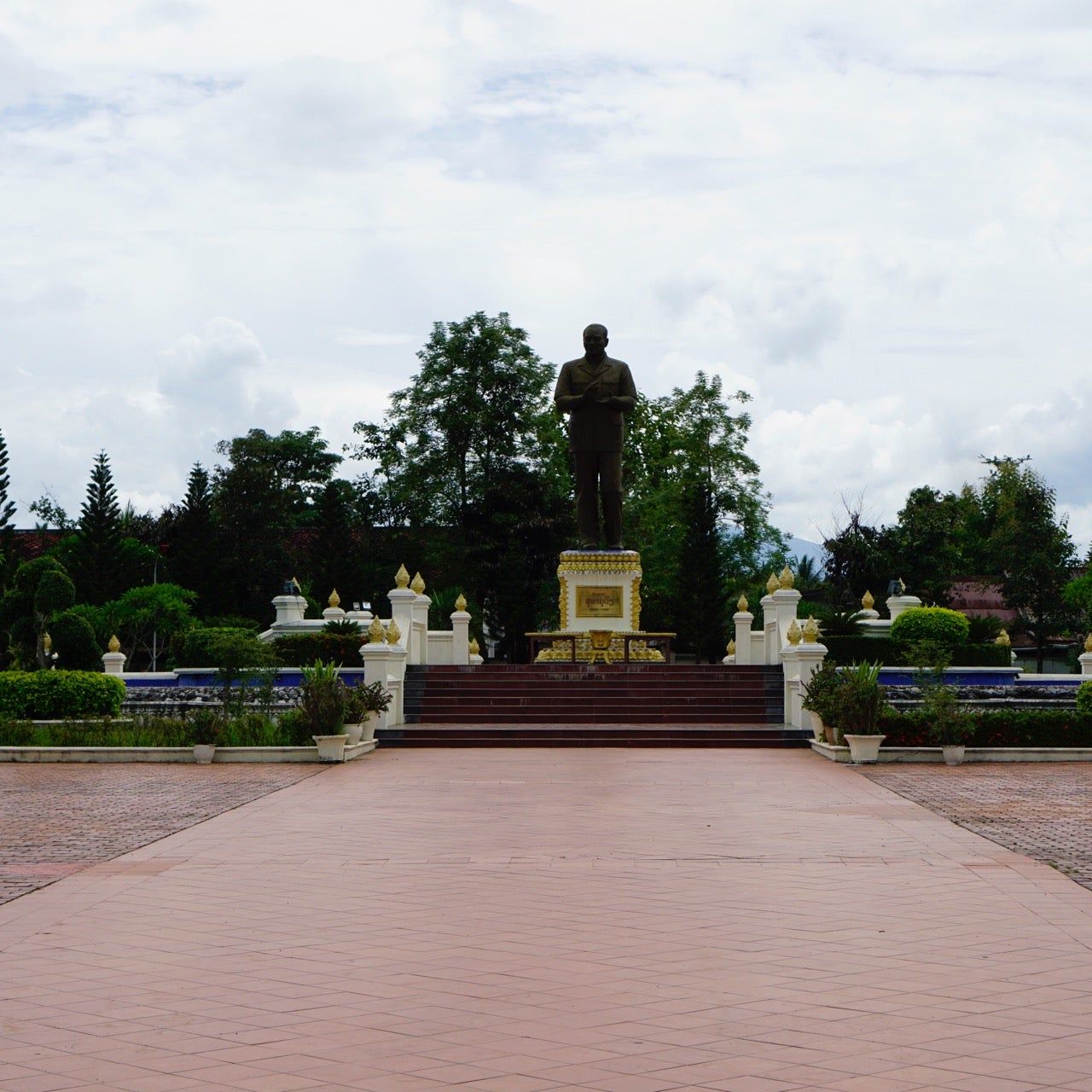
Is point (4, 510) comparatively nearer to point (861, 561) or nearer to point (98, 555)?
point (98, 555)

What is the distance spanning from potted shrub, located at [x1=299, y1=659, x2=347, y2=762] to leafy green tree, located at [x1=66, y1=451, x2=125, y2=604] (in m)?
32.0

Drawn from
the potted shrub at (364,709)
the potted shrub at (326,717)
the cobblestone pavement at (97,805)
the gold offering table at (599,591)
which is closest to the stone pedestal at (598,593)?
the gold offering table at (599,591)

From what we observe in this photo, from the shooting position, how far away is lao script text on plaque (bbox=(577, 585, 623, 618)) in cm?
3062

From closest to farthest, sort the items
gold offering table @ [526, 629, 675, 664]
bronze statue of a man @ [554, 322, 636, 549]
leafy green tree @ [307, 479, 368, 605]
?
gold offering table @ [526, 629, 675, 664] → bronze statue of a man @ [554, 322, 636, 549] → leafy green tree @ [307, 479, 368, 605]

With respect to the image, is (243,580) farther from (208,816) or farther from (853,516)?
(208,816)

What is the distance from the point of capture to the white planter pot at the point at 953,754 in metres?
18.9

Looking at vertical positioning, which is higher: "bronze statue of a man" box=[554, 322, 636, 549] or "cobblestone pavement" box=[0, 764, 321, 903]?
"bronze statue of a man" box=[554, 322, 636, 549]

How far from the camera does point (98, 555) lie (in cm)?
5125

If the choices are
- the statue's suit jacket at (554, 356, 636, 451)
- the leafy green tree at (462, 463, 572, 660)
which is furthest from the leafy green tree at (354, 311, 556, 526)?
the statue's suit jacket at (554, 356, 636, 451)

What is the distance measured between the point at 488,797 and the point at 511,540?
31.7 meters

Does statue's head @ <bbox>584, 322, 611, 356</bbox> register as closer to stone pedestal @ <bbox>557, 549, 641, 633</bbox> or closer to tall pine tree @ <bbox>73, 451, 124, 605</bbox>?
stone pedestal @ <bbox>557, 549, 641, 633</bbox>

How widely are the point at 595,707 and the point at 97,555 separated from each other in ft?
102

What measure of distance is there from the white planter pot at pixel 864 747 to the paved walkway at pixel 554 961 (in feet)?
20.7

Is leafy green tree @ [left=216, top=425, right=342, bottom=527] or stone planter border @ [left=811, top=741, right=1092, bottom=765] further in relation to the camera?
leafy green tree @ [left=216, top=425, right=342, bottom=527]
